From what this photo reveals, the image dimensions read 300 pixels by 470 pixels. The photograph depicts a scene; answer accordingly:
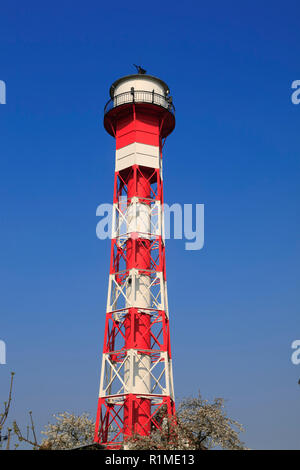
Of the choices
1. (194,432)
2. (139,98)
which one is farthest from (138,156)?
(194,432)

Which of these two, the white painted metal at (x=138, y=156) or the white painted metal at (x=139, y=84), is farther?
the white painted metal at (x=139, y=84)

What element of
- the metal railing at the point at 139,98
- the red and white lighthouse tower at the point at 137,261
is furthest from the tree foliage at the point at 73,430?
the metal railing at the point at 139,98

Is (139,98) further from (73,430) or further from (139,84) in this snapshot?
(73,430)


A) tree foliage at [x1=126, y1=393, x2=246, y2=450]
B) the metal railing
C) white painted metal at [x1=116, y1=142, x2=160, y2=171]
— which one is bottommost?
tree foliage at [x1=126, y1=393, x2=246, y2=450]

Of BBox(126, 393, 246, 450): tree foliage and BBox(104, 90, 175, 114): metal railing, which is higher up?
BBox(104, 90, 175, 114): metal railing

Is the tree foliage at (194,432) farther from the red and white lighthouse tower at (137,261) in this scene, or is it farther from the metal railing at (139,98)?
the metal railing at (139,98)

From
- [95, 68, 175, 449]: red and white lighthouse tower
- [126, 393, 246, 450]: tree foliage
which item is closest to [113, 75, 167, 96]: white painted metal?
[95, 68, 175, 449]: red and white lighthouse tower

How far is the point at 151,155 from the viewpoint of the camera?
151ft

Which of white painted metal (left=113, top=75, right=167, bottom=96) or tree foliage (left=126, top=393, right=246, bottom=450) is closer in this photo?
tree foliage (left=126, top=393, right=246, bottom=450)

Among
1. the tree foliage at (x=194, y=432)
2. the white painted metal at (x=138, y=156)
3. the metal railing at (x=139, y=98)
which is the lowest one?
the tree foliage at (x=194, y=432)

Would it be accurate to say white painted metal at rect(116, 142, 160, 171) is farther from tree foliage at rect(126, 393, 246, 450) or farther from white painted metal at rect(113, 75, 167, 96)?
tree foliage at rect(126, 393, 246, 450)

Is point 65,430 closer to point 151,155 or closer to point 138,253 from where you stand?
point 138,253
